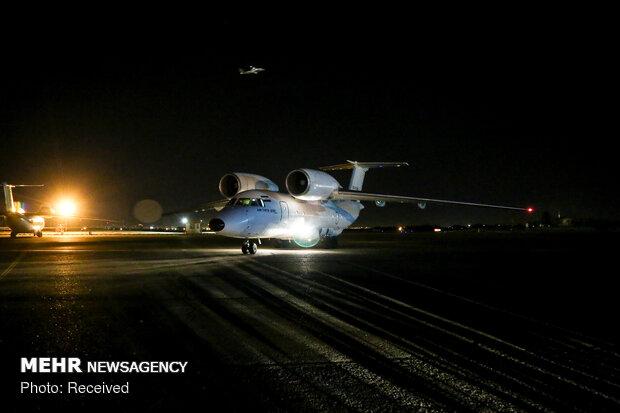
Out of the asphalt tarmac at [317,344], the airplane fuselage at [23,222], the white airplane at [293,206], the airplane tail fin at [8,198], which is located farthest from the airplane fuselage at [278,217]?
the airplane tail fin at [8,198]

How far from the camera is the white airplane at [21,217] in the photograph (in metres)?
43.5

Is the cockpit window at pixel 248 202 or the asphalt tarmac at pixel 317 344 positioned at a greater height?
the cockpit window at pixel 248 202

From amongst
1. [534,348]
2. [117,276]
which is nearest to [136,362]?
[534,348]

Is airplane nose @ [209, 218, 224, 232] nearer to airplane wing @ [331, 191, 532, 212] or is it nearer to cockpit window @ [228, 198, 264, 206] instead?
cockpit window @ [228, 198, 264, 206]

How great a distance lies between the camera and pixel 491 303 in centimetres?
893

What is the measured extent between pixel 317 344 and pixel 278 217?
17333 mm

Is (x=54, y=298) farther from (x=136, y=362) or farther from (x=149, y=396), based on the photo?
(x=149, y=396)

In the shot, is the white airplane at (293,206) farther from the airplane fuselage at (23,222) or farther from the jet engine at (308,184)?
the airplane fuselage at (23,222)

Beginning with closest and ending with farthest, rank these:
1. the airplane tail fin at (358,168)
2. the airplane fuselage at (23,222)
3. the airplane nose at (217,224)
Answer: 1. the airplane nose at (217,224)
2. the airplane tail fin at (358,168)
3. the airplane fuselage at (23,222)

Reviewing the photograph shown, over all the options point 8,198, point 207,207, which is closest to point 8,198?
point 8,198

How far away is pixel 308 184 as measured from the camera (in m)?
25.1

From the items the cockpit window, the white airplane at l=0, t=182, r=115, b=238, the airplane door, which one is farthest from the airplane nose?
the white airplane at l=0, t=182, r=115, b=238

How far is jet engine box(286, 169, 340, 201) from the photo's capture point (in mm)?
25297

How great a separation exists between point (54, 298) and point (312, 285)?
5.30m
